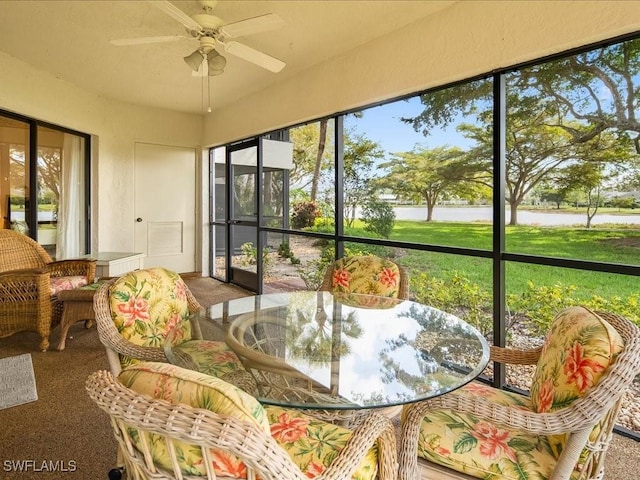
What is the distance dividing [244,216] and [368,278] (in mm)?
3421

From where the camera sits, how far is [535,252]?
2469 mm

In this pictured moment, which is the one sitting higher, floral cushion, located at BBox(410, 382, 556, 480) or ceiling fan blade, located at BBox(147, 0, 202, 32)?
ceiling fan blade, located at BBox(147, 0, 202, 32)

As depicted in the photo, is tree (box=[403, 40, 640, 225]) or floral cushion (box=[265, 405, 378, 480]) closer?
floral cushion (box=[265, 405, 378, 480])

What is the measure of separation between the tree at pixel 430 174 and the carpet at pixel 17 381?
122 inches

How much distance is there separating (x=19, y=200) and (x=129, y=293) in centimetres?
357

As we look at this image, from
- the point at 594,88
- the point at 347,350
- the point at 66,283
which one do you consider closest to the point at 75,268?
the point at 66,283

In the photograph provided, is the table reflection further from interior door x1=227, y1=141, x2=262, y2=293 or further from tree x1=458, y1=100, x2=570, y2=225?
interior door x1=227, y1=141, x2=262, y2=293

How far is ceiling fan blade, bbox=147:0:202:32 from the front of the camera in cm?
207

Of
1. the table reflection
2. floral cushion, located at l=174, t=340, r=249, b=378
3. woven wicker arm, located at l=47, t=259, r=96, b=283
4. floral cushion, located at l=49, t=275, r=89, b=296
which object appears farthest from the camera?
woven wicker arm, located at l=47, t=259, r=96, b=283

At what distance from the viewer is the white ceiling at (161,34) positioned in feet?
9.18

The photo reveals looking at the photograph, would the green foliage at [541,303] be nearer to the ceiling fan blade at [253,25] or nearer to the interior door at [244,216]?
the ceiling fan blade at [253,25]

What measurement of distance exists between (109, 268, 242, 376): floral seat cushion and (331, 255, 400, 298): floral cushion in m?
1.09

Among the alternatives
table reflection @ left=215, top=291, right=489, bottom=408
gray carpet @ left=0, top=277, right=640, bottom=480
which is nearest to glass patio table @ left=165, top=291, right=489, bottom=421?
table reflection @ left=215, top=291, right=489, bottom=408

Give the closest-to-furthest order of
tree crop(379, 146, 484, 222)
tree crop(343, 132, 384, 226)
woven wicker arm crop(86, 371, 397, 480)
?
woven wicker arm crop(86, 371, 397, 480), tree crop(379, 146, 484, 222), tree crop(343, 132, 384, 226)
